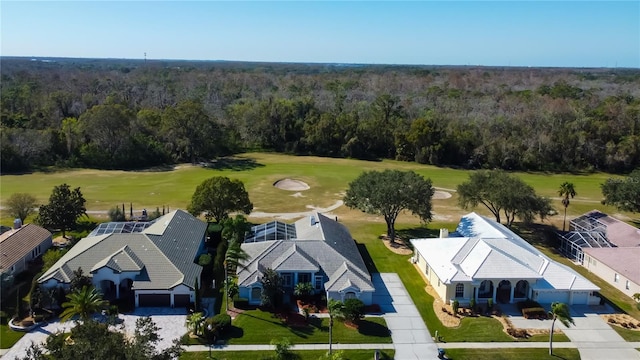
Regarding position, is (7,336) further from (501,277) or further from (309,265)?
(501,277)

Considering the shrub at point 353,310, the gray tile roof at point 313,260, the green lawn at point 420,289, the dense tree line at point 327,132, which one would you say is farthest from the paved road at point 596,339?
the dense tree line at point 327,132

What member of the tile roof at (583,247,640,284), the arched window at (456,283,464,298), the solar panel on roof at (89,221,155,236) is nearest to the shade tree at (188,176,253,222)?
the solar panel on roof at (89,221,155,236)

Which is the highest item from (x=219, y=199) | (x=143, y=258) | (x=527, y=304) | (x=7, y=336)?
(x=219, y=199)

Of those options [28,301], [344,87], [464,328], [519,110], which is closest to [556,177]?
[519,110]

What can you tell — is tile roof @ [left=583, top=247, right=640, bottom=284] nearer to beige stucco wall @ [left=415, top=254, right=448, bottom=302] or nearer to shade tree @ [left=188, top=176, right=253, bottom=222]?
beige stucco wall @ [left=415, top=254, right=448, bottom=302]

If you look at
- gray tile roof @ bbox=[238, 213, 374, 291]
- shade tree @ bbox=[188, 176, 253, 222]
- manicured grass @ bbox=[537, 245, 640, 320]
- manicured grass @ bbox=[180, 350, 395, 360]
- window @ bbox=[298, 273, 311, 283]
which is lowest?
manicured grass @ bbox=[180, 350, 395, 360]

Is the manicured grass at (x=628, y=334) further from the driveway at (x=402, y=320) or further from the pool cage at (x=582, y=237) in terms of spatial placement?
the pool cage at (x=582, y=237)

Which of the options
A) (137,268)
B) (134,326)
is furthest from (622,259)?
(137,268)
